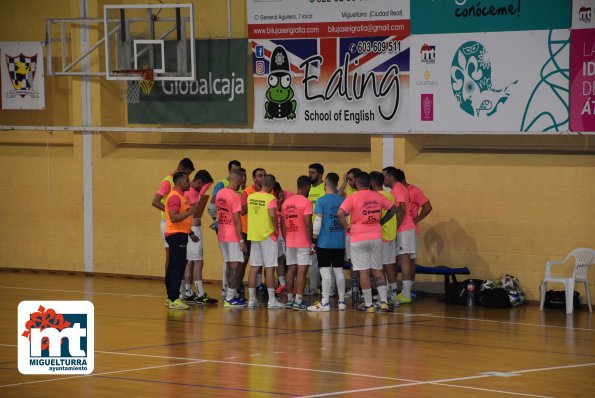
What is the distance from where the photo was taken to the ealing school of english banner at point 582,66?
19.7 metres

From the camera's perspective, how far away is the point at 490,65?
2061 centimetres

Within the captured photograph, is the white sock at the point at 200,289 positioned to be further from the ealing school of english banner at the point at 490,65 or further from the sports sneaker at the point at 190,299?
the ealing school of english banner at the point at 490,65

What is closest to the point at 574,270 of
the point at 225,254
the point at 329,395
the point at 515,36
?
the point at 515,36

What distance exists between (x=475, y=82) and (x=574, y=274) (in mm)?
3773

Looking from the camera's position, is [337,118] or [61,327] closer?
[61,327]

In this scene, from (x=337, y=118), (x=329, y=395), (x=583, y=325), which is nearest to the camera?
(x=329, y=395)

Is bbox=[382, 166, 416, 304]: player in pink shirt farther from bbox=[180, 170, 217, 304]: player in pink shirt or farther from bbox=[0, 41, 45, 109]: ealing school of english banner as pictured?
bbox=[0, 41, 45, 109]: ealing school of english banner

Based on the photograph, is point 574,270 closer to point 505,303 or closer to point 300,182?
point 505,303

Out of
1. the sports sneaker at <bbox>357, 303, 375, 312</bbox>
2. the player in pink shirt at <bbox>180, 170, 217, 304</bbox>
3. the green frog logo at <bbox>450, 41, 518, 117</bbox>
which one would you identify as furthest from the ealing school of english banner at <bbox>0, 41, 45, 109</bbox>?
the sports sneaker at <bbox>357, 303, 375, 312</bbox>

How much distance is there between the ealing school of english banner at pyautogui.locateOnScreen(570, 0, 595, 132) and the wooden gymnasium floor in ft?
10.5

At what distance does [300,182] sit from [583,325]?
4.78 m

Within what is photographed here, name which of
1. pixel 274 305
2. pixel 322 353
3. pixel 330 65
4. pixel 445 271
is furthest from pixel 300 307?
pixel 330 65

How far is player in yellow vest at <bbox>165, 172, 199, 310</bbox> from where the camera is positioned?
728 inches

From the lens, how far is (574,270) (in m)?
19.3
